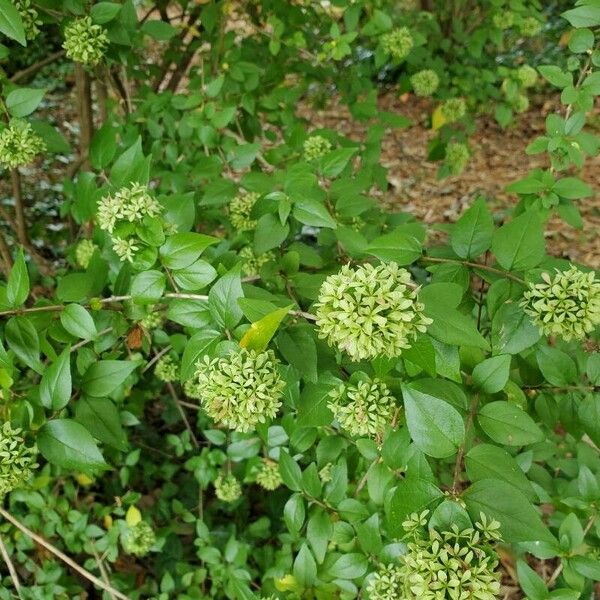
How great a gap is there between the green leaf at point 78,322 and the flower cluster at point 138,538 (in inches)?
51.1

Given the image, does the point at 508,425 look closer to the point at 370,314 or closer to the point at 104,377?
the point at 370,314

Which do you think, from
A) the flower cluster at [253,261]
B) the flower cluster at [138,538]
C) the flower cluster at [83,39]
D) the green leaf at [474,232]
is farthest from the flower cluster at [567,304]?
the flower cluster at [138,538]

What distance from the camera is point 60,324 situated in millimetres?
1641

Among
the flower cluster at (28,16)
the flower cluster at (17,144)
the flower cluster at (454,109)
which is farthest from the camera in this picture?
the flower cluster at (454,109)

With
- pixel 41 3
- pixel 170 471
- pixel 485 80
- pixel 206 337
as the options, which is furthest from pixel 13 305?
pixel 485 80

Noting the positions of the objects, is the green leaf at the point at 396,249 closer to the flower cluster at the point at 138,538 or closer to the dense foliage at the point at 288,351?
the dense foliage at the point at 288,351

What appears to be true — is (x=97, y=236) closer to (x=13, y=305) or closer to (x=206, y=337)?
(x=13, y=305)

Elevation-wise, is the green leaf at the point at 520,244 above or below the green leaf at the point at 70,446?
above

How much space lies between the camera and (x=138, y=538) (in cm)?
252

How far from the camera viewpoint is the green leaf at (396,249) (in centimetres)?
153

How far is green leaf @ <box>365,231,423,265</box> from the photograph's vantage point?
5.03 ft

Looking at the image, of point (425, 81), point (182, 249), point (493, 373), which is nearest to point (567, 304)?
point (493, 373)

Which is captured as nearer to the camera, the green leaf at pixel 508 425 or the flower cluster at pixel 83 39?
the green leaf at pixel 508 425

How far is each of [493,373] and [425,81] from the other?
2.73 meters
